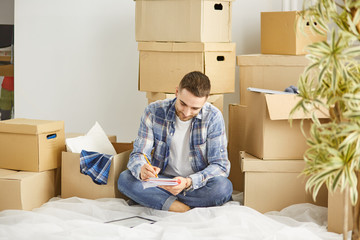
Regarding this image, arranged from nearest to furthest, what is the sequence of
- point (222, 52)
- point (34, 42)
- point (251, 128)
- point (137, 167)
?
1. point (137, 167)
2. point (251, 128)
3. point (222, 52)
4. point (34, 42)

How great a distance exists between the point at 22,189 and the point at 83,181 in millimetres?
310

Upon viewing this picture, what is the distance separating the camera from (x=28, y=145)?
258cm

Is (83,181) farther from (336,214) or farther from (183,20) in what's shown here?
(336,214)

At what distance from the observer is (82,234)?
203 centimetres

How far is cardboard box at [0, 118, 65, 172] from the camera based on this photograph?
8.44ft

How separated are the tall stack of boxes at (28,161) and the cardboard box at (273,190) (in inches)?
38.3

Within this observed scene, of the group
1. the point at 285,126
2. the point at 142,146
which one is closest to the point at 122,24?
the point at 142,146

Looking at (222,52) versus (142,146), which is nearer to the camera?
(142,146)

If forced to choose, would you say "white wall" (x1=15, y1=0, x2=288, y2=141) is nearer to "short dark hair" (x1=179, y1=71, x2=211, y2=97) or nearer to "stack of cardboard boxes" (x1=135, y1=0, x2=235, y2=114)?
"stack of cardboard boxes" (x1=135, y1=0, x2=235, y2=114)

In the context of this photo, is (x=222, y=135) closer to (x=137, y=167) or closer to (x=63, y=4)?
(x=137, y=167)

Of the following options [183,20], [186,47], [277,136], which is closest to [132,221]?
[277,136]

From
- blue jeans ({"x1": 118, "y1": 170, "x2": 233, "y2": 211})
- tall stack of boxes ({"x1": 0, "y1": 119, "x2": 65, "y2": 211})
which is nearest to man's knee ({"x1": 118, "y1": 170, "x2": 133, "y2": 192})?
blue jeans ({"x1": 118, "y1": 170, "x2": 233, "y2": 211})

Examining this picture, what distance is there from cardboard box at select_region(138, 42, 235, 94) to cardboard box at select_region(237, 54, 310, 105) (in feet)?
0.32

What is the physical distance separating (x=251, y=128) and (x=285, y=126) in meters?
0.24
